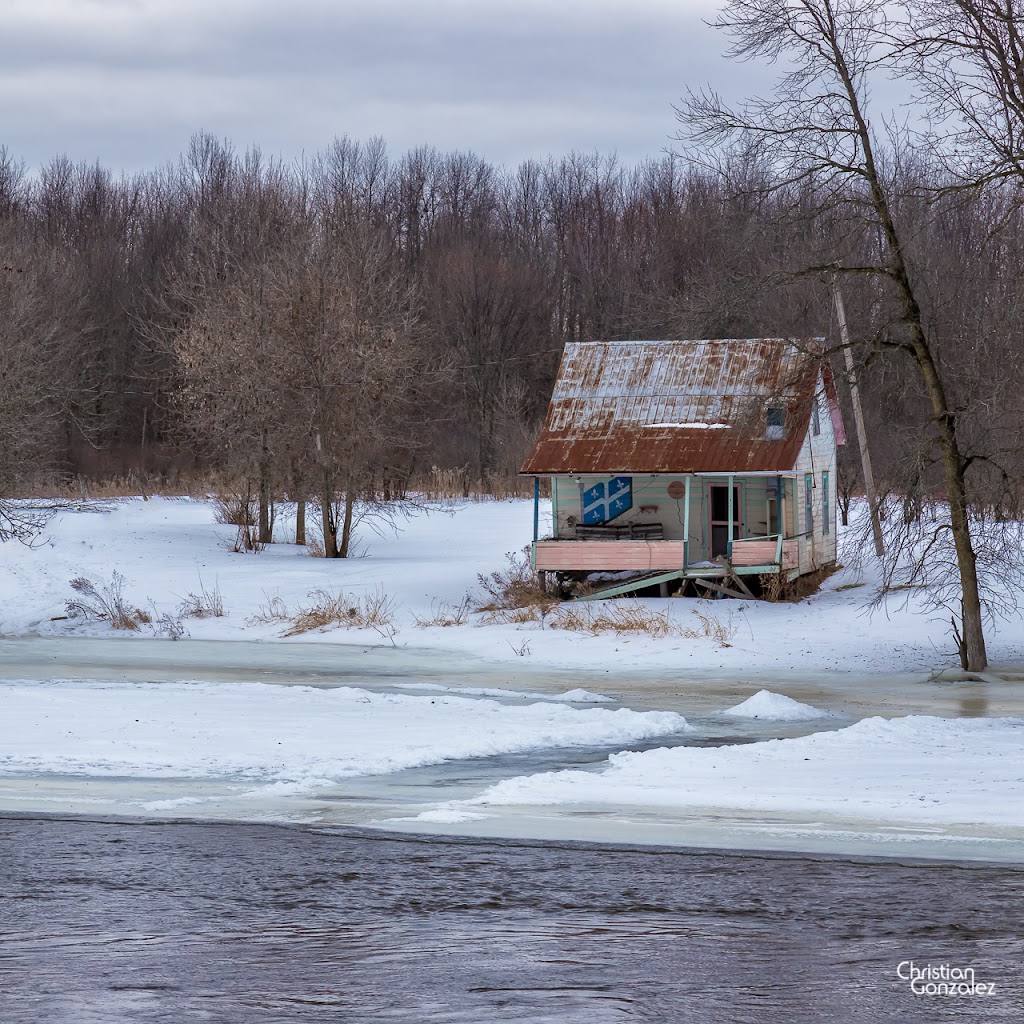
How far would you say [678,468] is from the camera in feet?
97.6

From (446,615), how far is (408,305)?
1298 inches

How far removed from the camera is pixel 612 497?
31.7m

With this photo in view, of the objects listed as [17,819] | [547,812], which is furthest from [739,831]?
[17,819]

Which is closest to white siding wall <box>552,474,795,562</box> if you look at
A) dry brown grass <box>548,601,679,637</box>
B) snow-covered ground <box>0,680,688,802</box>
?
dry brown grass <box>548,601,679,637</box>

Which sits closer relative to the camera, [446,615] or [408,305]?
[446,615]

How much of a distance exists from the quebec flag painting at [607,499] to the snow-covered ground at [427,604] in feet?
10.1

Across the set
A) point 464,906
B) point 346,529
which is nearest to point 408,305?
point 346,529

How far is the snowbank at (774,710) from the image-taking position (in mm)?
17469

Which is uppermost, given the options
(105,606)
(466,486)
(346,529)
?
(466,486)

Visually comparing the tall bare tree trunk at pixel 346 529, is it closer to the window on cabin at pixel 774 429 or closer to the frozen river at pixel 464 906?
the window on cabin at pixel 774 429

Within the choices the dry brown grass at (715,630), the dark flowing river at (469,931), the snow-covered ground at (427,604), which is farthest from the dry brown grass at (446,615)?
the dark flowing river at (469,931)

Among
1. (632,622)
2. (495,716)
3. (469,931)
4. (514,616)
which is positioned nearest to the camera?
(469,931)

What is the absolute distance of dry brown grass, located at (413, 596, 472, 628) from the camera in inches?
1117
